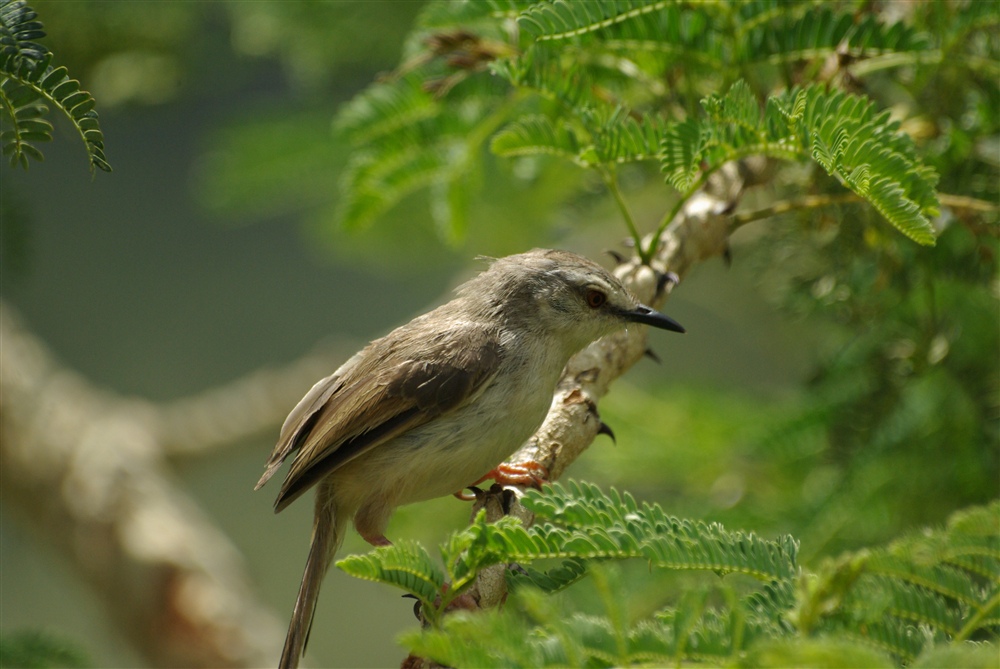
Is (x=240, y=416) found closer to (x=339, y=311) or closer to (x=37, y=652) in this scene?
(x=37, y=652)

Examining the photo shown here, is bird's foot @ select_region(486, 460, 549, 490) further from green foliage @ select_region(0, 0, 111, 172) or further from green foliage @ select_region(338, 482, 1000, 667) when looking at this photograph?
green foliage @ select_region(0, 0, 111, 172)

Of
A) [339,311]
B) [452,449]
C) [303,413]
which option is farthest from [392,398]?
[339,311]

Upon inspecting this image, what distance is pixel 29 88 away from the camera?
5.51 feet

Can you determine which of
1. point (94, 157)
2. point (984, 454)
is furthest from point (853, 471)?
point (94, 157)

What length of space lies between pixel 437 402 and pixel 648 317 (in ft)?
2.39

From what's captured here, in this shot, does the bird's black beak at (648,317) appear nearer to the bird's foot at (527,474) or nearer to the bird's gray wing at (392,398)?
the bird's gray wing at (392,398)

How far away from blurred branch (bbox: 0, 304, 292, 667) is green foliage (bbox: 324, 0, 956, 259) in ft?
8.82

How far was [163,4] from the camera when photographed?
4.94 meters

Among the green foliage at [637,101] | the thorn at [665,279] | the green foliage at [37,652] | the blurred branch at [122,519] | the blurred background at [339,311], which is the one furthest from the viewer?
the blurred branch at [122,519]

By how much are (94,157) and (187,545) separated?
371 centimetres

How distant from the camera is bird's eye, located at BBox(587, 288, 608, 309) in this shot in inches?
109

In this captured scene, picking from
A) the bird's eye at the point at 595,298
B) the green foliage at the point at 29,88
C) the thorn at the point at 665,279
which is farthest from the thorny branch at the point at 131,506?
the green foliage at the point at 29,88

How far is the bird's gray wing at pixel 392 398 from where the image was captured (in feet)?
8.38

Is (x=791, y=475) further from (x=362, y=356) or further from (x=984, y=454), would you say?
(x=362, y=356)
